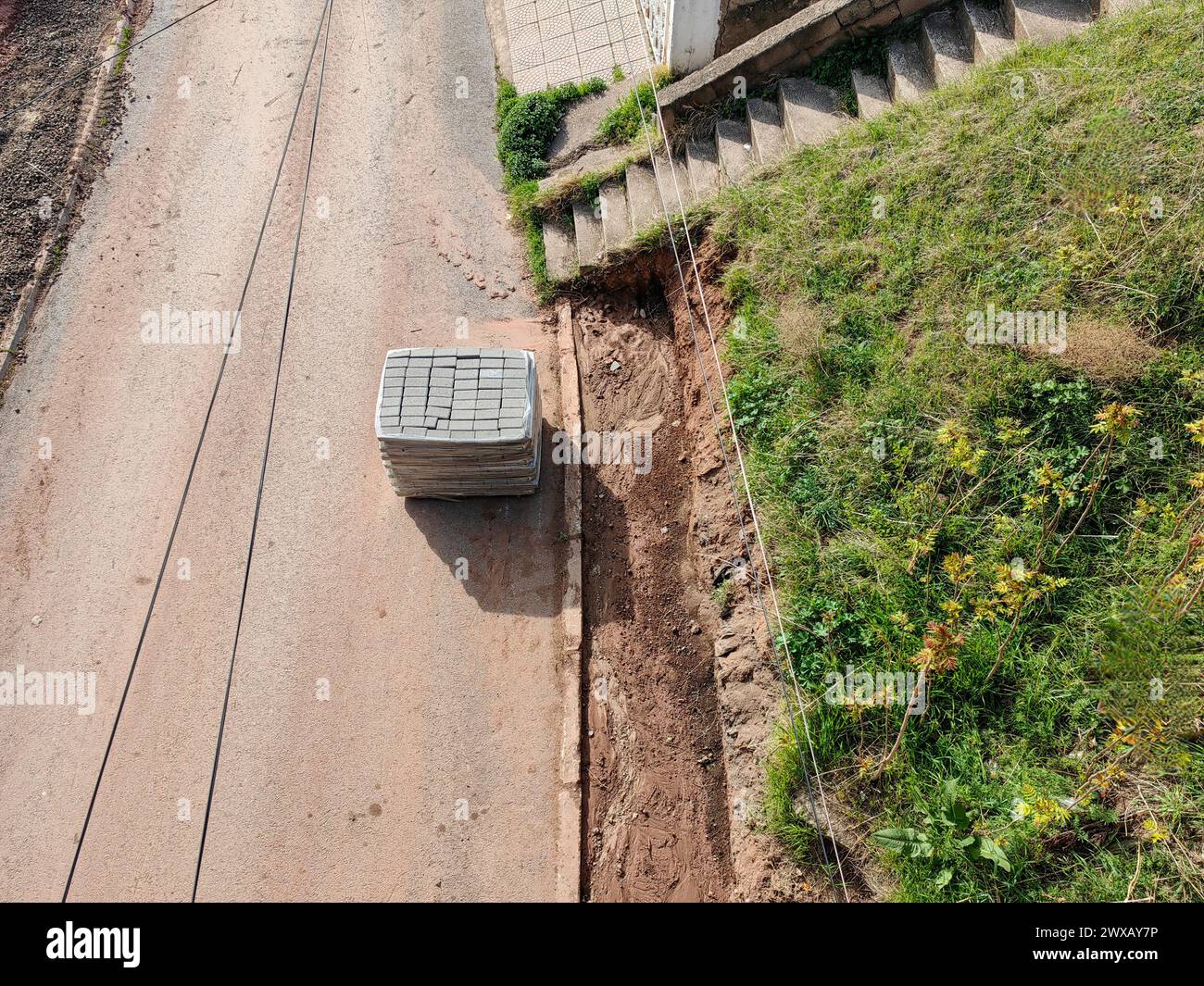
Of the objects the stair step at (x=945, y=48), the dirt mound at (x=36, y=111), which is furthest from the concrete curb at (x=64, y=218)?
the stair step at (x=945, y=48)

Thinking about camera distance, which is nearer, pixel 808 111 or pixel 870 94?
pixel 870 94

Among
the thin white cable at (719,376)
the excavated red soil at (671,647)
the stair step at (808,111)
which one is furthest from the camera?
the stair step at (808,111)

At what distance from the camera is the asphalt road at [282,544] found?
716 cm

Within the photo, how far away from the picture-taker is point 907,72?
8.70 metres

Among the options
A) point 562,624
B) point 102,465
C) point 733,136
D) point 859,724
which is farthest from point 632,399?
point 102,465

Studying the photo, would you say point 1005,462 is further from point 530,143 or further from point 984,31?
point 530,143

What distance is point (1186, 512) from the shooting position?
614 centimetres

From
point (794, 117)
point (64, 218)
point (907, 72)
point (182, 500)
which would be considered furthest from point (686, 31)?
point (64, 218)

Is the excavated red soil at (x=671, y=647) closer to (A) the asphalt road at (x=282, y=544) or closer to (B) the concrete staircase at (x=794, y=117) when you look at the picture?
(A) the asphalt road at (x=282, y=544)

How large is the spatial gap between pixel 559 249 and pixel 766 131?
2622mm

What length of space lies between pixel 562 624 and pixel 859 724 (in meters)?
2.86

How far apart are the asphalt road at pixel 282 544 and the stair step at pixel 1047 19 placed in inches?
222
